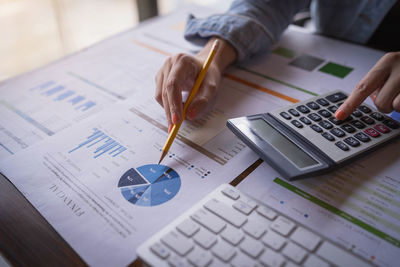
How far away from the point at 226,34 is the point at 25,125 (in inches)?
16.1

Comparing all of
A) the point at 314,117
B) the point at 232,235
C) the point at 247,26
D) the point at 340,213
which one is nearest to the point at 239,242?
the point at 232,235

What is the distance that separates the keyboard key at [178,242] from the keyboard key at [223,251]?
0.08 ft

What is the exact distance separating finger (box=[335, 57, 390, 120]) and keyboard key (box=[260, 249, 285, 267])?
0.79 ft

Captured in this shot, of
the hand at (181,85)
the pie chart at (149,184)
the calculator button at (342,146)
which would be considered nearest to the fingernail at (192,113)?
the hand at (181,85)

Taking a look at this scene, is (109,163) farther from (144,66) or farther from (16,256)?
(144,66)

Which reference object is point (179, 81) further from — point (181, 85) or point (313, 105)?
point (313, 105)

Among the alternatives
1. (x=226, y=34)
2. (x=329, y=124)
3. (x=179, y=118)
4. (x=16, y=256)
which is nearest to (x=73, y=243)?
(x=16, y=256)

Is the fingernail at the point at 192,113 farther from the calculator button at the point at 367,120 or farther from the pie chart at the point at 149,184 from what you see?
the calculator button at the point at 367,120

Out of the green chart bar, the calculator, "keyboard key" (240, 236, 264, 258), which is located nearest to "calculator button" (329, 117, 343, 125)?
the calculator

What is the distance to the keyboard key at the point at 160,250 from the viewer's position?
0.27 meters

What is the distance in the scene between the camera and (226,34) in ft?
2.02

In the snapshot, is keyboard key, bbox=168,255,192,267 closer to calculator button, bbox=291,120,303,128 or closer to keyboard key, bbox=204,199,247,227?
keyboard key, bbox=204,199,247,227

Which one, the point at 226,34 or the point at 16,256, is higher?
the point at 226,34

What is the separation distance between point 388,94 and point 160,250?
394 mm
